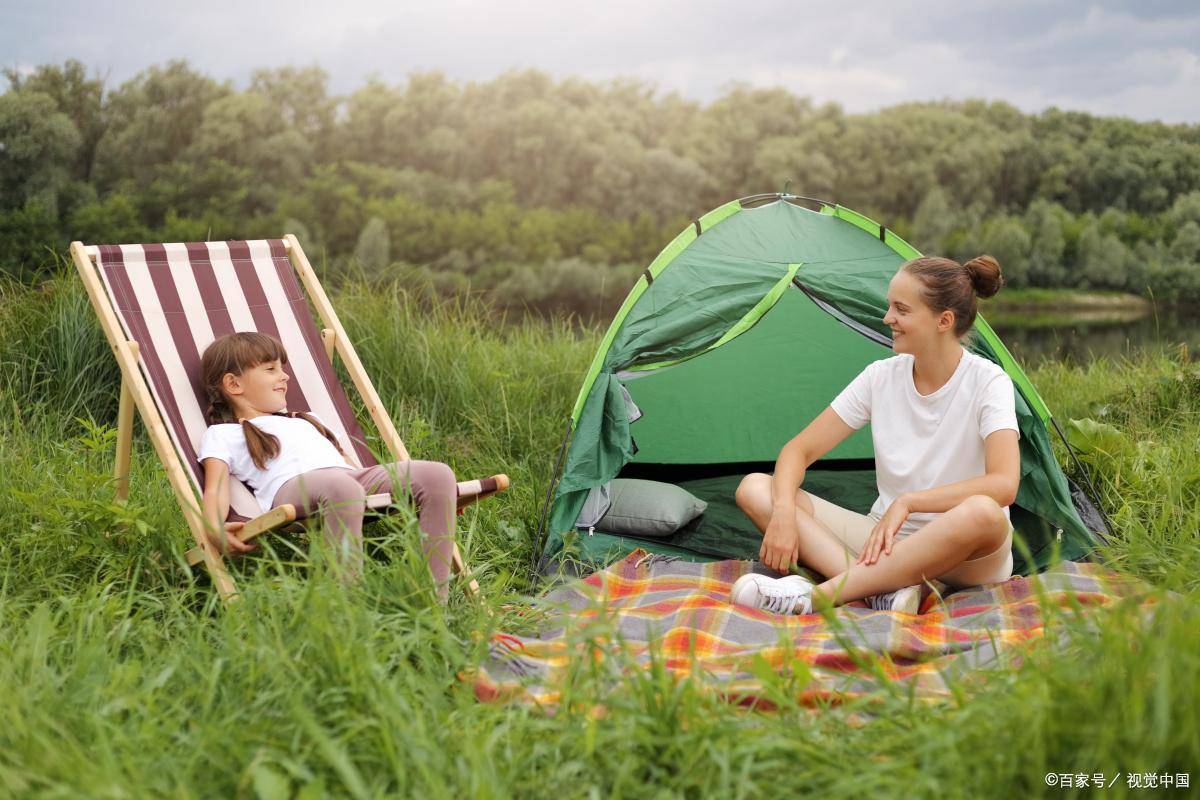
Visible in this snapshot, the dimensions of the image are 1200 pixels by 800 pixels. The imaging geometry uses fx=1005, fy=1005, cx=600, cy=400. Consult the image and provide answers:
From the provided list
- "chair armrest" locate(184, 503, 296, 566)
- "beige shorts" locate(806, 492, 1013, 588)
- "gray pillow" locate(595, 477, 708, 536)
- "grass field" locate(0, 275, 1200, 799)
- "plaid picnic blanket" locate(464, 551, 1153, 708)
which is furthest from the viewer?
"gray pillow" locate(595, 477, 708, 536)

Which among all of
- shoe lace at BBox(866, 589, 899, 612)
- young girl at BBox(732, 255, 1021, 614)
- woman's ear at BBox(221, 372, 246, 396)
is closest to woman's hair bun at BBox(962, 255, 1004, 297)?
young girl at BBox(732, 255, 1021, 614)

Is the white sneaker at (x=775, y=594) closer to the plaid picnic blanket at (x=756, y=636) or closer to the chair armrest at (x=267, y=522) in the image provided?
the plaid picnic blanket at (x=756, y=636)

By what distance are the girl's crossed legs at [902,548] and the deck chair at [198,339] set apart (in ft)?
2.96

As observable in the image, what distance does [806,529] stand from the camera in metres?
2.93

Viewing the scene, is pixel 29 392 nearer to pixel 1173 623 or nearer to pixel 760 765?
pixel 760 765

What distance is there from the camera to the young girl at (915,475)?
268 centimetres

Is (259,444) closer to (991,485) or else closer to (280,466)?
(280,466)

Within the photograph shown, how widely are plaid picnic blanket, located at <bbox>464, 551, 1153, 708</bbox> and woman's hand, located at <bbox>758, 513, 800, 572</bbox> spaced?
185mm

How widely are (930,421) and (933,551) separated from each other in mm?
421

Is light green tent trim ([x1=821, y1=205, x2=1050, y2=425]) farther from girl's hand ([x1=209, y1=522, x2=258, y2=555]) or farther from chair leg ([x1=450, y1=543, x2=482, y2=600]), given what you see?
girl's hand ([x1=209, y1=522, x2=258, y2=555])

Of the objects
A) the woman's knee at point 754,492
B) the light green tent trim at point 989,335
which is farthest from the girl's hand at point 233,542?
the light green tent trim at point 989,335

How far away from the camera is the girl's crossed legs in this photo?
261 centimetres

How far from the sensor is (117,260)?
3.05 meters

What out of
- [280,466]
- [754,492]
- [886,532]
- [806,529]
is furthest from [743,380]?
[280,466]
